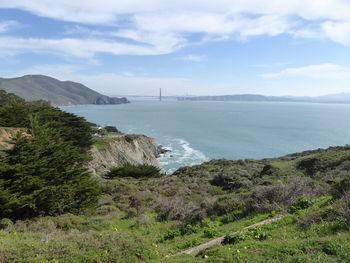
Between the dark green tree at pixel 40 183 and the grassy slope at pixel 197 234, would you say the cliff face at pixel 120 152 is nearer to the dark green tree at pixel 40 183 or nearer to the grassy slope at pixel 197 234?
the dark green tree at pixel 40 183

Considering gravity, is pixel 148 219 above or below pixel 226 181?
above

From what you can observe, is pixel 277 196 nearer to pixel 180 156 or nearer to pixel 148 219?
pixel 148 219

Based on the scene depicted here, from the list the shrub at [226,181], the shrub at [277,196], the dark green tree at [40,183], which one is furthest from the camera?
the shrub at [226,181]

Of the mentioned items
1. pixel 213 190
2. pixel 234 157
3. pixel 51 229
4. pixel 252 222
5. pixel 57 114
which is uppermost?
pixel 57 114

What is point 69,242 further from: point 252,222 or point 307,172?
point 307,172

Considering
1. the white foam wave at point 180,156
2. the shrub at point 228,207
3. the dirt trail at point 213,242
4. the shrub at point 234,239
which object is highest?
the shrub at point 234,239

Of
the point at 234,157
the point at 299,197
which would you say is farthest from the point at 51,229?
the point at 234,157

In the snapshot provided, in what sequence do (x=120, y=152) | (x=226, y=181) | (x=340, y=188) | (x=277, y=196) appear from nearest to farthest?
(x=340, y=188) < (x=277, y=196) < (x=226, y=181) < (x=120, y=152)

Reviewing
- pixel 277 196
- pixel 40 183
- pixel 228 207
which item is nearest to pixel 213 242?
pixel 228 207

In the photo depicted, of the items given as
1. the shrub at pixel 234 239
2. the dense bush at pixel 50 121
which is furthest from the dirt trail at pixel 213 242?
the dense bush at pixel 50 121
